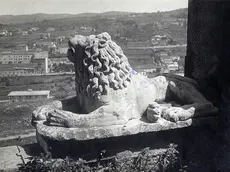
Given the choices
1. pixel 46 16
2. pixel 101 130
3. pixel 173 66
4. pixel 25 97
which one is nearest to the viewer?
pixel 101 130

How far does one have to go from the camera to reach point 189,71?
606 centimetres

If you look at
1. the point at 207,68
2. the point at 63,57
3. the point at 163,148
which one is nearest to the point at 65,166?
the point at 163,148

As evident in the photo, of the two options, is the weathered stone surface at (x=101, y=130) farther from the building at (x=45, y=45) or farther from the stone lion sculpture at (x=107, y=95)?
the building at (x=45, y=45)

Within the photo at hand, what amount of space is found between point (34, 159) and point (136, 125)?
4.65 feet

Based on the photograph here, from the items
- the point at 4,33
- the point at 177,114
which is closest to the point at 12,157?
the point at 177,114

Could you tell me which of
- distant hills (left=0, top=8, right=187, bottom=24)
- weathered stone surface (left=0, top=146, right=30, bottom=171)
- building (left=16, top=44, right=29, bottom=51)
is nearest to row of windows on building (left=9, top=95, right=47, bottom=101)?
building (left=16, top=44, right=29, bottom=51)

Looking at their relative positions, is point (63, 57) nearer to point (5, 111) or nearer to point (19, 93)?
point (19, 93)

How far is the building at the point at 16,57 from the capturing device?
29.3 feet

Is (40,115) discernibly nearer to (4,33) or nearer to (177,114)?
(177,114)

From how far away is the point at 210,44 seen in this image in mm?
5570

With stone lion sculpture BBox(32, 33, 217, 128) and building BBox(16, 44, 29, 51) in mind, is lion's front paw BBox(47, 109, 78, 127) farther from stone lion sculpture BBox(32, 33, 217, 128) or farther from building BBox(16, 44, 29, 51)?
building BBox(16, 44, 29, 51)

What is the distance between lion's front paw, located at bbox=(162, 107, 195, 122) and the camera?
15.1 feet

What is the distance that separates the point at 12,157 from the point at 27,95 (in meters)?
5.95

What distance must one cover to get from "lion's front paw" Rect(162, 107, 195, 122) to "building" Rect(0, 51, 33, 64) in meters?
5.63
